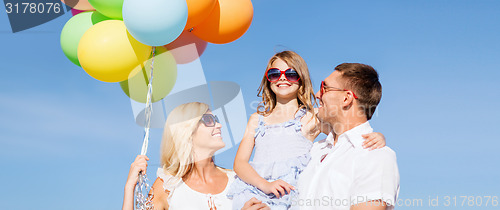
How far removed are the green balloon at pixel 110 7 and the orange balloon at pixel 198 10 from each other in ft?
2.24

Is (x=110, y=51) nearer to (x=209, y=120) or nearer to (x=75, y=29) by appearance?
(x=75, y=29)

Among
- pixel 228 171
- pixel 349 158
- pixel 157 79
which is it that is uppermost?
pixel 157 79

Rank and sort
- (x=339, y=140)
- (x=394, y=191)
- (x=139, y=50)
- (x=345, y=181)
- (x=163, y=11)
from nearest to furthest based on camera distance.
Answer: (x=394, y=191)
(x=345, y=181)
(x=339, y=140)
(x=163, y=11)
(x=139, y=50)

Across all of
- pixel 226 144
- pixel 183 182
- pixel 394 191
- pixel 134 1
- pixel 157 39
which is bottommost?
pixel 394 191

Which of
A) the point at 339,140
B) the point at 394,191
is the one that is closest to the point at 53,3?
the point at 339,140

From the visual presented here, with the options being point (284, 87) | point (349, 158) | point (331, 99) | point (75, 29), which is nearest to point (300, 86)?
point (284, 87)

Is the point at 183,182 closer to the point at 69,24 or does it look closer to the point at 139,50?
the point at 139,50

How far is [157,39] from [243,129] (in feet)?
4.49

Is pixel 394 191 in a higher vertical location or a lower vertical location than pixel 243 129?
lower

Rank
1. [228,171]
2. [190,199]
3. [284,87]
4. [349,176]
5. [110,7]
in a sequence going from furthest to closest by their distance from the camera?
[228,171]
[190,199]
[284,87]
[110,7]
[349,176]

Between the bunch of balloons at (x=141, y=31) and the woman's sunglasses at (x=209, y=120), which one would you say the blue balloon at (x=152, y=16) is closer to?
the bunch of balloons at (x=141, y=31)

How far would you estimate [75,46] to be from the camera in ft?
15.4

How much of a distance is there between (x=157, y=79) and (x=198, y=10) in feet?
2.79

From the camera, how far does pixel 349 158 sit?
122 inches
